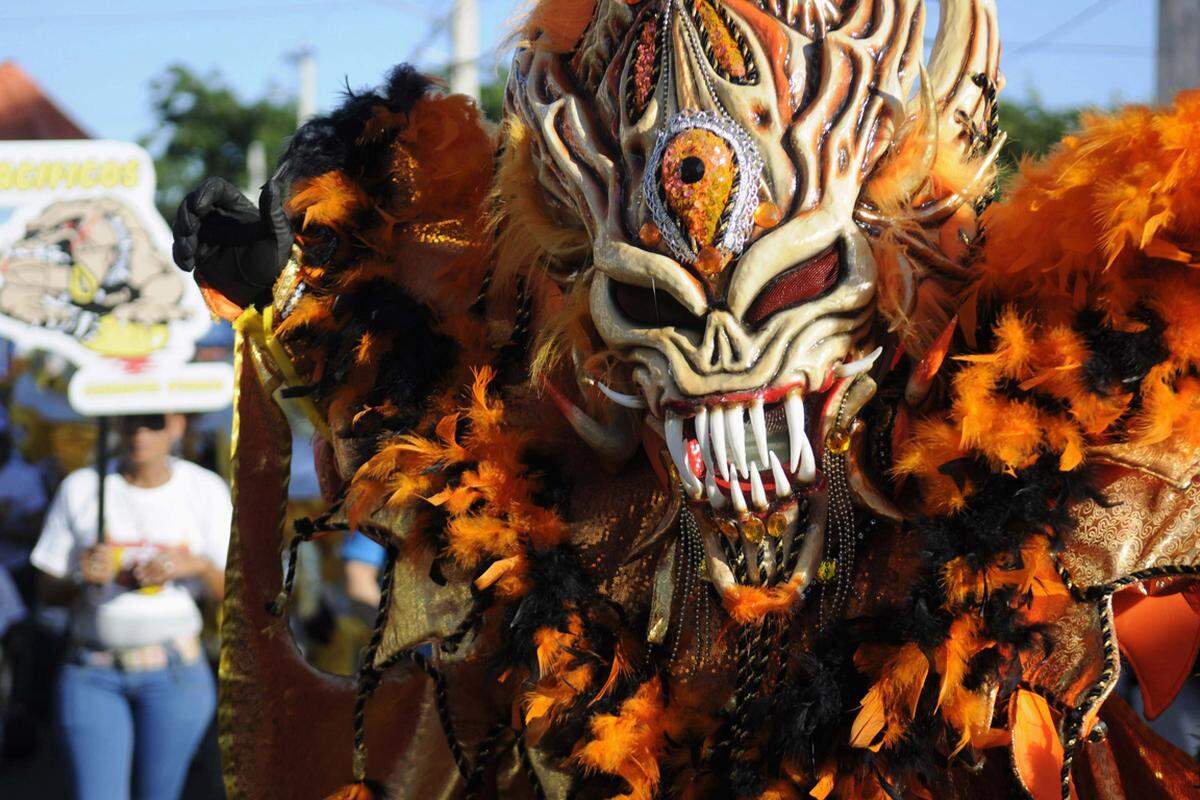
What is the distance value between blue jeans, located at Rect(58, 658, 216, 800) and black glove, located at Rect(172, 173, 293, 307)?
2.17 m

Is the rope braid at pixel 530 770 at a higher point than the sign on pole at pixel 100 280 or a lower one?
higher

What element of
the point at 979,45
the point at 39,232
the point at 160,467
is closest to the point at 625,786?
the point at 979,45

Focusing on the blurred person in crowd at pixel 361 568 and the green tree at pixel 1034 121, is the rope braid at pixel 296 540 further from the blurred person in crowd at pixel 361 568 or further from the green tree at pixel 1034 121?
the green tree at pixel 1034 121

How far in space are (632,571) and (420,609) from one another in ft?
1.28

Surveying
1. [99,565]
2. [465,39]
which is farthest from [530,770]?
[465,39]

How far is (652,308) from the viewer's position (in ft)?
6.63

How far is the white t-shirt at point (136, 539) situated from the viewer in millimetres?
4324

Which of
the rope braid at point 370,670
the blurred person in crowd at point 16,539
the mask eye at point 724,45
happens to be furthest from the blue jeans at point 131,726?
the mask eye at point 724,45

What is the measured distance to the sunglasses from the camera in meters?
4.57

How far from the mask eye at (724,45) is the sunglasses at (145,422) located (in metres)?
3.06

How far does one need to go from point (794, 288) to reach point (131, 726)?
10.5ft

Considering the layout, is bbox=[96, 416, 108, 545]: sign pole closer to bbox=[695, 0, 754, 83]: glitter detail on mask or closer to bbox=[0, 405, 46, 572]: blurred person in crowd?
bbox=[0, 405, 46, 572]: blurred person in crowd

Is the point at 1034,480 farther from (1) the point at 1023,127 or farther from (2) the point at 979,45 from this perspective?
(1) the point at 1023,127

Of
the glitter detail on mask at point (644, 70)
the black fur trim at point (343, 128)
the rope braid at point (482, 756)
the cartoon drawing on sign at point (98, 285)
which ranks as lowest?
the cartoon drawing on sign at point (98, 285)
